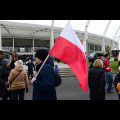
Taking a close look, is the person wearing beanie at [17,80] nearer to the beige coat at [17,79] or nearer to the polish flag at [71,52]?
the beige coat at [17,79]

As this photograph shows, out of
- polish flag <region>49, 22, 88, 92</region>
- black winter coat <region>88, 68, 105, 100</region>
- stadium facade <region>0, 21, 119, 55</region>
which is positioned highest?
stadium facade <region>0, 21, 119, 55</region>

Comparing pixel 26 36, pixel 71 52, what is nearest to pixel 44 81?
pixel 71 52

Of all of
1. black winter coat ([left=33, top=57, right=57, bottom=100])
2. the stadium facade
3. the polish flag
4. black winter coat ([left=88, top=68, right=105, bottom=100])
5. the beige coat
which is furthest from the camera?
the stadium facade

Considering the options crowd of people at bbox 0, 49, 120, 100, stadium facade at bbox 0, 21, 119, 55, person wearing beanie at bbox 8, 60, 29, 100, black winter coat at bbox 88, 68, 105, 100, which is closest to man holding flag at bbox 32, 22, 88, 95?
crowd of people at bbox 0, 49, 120, 100

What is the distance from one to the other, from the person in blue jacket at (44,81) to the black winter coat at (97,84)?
1.34 metres

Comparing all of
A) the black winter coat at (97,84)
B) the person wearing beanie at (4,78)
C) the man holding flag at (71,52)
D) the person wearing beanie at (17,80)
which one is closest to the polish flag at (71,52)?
the man holding flag at (71,52)

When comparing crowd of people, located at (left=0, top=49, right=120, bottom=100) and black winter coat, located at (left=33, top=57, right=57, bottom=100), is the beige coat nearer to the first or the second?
crowd of people, located at (left=0, top=49, right=120, bottom=100)

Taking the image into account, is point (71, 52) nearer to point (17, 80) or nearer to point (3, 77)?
point (17, 80)

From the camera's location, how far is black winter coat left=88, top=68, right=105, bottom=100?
3.27 m

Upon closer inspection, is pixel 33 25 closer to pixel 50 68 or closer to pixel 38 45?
pixel 38 45

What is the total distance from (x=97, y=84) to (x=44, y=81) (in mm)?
1630

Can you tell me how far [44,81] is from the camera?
7.14 feet

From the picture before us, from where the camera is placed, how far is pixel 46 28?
35.7 meters

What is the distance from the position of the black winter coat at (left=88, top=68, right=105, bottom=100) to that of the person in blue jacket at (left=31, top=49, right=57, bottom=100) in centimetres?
134
